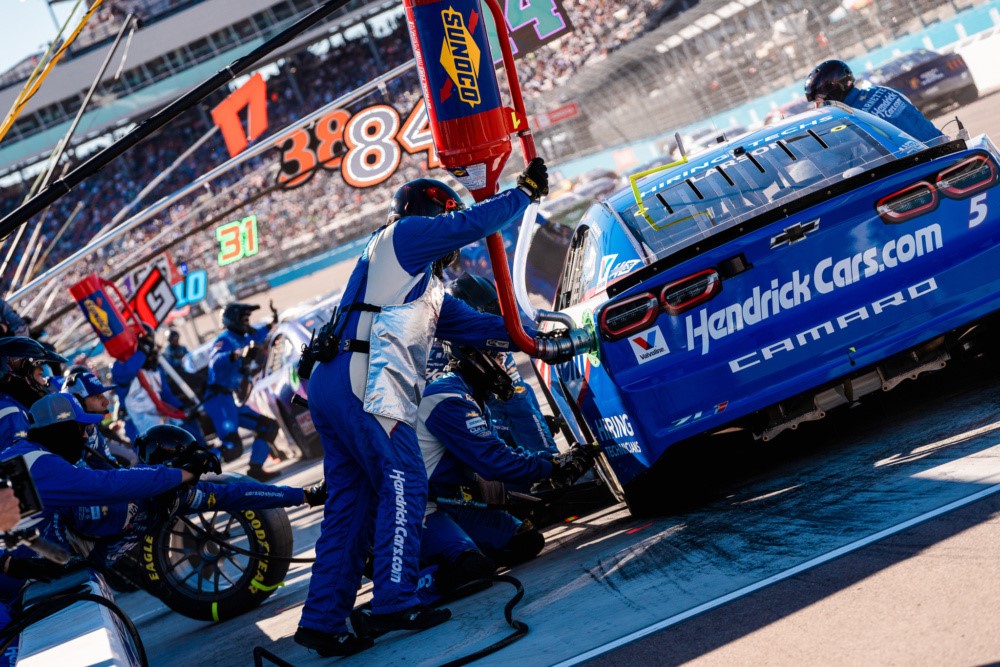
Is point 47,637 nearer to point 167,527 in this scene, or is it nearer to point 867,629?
point 167,527

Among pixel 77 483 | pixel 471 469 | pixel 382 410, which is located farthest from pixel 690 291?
pixel 77 483

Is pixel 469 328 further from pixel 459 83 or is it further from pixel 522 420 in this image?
pixel 459 83

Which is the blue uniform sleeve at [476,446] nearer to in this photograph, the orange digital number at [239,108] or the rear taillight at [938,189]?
the rear taillight at [938,189]

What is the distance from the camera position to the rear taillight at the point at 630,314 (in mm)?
4801

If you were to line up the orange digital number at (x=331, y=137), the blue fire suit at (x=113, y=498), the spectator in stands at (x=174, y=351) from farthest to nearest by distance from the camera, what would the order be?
1. the spectator in stands at (x=174, y=351)
2. the orange digital number at (x=331, y=137)
3. the blue fire suit at (x=113, y=498)

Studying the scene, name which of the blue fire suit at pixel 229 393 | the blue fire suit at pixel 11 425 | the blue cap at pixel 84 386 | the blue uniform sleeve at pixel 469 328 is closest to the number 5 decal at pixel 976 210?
the blue uniform sleeve at pixel 469 328

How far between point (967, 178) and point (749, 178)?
990 millimetres

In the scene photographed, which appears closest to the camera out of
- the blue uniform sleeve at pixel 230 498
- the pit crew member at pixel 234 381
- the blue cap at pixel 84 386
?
the blue uniform sleeve at pixel 230 498

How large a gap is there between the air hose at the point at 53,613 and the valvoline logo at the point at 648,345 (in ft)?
8.32

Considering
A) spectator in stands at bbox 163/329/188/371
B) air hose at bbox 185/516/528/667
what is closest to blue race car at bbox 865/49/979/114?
spectator in stands at bbox 163/329/188/371

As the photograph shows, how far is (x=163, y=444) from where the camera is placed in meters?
6.54

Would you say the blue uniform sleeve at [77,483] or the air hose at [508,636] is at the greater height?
the blue uniform sleeve at [77,483]

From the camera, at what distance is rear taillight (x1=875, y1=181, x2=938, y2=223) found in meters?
4.88

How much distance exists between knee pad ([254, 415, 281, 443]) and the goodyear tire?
6.90 meters
